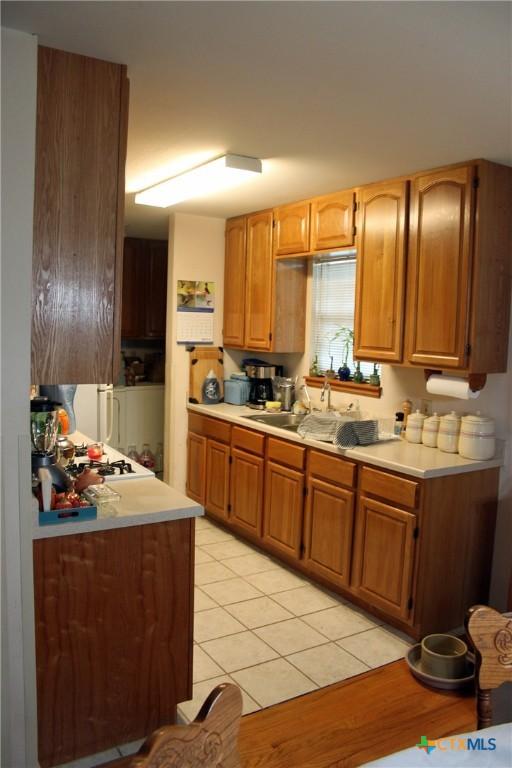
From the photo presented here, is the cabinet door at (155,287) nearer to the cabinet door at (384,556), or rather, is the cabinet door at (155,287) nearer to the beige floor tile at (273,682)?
the cabinet door at (384,556)

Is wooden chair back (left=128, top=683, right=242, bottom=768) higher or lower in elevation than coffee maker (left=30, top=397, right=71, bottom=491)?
lower

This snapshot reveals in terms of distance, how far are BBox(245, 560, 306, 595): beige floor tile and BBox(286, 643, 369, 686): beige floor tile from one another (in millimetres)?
673

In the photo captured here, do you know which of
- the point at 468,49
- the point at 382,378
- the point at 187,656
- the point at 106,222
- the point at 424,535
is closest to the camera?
the point at 468,49

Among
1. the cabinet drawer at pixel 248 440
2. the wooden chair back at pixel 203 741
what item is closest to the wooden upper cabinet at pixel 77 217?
the wooden chair back at pixel 203 741

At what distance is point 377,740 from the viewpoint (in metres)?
2.35

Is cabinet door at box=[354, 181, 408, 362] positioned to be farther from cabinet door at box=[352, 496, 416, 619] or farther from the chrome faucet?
cabinet door at box=[352, 496, 416, 619]

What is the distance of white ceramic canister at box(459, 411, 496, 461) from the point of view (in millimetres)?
3174

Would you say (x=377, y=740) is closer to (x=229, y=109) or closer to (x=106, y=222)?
(x=106, y=222)

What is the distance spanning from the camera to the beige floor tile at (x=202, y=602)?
3.38 metres

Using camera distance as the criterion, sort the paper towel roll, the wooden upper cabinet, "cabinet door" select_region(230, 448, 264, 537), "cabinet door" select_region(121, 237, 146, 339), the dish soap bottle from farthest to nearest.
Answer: "cabinet door" select_region(121, 237, 146, 339) < the dish soap bottle < "cabinet door" select_region(230, 448, 264, 537) < the paper towel roll < the wooden upper cabinet

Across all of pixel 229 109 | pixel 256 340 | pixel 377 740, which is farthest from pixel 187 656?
pixel 256 340

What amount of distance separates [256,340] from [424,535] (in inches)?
85.2

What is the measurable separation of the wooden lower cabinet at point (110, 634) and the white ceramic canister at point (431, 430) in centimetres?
167

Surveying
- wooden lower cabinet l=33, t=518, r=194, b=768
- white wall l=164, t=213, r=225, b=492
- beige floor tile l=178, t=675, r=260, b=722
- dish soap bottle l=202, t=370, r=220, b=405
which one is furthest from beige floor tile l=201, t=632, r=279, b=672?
dish soap bottle l=202, t=370, r=220, b=405
